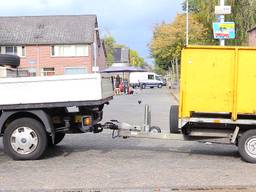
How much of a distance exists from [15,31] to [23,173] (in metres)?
64.6

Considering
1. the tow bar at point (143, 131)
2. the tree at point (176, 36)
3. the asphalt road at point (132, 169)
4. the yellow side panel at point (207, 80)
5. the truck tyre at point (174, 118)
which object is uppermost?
the tree at point (176, 36)

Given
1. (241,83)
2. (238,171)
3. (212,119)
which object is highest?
(241,83)

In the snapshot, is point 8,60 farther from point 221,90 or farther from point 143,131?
point 221,90

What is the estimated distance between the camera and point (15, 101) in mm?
9656

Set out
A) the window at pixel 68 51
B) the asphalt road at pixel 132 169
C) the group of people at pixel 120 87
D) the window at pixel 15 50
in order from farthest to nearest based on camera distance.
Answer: the window at pixel 15 50 < the window at pixel 68 51 < the group of people at pixel 120 87 < the asphalt road at pixel 132 169

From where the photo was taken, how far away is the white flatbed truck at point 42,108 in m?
9.61

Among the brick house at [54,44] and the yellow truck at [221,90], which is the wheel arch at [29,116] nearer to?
the yellow truck at [221,90]

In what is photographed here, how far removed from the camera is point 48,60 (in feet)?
232

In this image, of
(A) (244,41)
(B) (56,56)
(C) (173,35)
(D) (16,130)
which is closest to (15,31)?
(B) (56,56)

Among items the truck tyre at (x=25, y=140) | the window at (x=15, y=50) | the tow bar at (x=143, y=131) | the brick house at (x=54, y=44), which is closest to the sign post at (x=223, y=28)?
the tow bar at (x=143, y=131)

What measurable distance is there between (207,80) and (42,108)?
3104mm

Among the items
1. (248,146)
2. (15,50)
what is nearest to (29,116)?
(248,146)

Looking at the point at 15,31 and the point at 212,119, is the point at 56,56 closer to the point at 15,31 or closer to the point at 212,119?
the point at 15,31

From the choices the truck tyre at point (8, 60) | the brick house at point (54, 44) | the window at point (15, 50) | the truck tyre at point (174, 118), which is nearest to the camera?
the truck tyre at point (174, 118)
